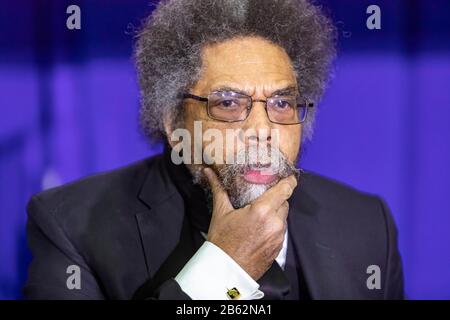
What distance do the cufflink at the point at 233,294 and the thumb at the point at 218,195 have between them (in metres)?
0.22

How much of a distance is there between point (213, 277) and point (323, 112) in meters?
1.16

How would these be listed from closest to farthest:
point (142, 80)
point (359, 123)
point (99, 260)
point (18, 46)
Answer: point (99, 260) → point (142, 80) → point (18, 46) → point (359, 123)

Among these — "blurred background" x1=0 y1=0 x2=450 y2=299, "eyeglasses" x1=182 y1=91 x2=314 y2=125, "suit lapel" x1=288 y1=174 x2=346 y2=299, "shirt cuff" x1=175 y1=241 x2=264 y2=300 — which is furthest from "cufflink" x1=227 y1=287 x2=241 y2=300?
"blurred background" x1=0 y1=0 x2=450 y2=299

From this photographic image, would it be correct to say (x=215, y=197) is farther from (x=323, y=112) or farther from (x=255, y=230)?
(x=323, y=112)

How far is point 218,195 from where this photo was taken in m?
1.76

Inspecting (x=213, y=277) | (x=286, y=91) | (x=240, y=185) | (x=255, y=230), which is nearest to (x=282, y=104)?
(x=286, y=91)

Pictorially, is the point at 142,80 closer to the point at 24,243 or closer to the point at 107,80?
the point at 107,80

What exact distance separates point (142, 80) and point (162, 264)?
64 cm

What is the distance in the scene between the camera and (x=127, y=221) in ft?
6.38

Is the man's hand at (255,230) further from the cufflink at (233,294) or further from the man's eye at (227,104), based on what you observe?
the man's eye at (227,104)

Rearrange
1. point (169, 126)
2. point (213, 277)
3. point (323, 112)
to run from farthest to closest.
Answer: point (323, 112), point (169, 126), point (213, 277)

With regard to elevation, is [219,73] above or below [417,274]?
above

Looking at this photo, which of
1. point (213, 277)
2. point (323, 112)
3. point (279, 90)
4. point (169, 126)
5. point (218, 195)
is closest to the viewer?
point (213, 277)
